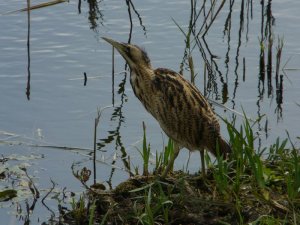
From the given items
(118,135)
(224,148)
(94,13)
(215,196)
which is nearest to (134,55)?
(224,148)

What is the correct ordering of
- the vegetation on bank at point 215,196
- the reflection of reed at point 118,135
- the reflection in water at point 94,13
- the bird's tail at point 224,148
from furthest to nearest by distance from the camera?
the reflection in water at point 94,13
the reflection of reed at point 118,135
the bird's tail at point 224,148
the vegetation on bank at point 215,196

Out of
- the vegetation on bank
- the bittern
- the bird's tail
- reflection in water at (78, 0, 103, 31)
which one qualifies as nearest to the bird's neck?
the bittern

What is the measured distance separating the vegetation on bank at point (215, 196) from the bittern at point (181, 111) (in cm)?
20

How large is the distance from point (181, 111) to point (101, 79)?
2.66 metres

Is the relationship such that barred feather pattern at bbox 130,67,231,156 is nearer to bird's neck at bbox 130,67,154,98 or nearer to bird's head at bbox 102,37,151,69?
bird's neck at bbox 130,67,154,98

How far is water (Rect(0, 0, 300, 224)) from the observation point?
7836mm

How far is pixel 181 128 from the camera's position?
6559mm

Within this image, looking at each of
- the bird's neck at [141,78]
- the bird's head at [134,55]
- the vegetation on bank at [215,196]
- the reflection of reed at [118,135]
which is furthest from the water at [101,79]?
the bird's head at [134,55]

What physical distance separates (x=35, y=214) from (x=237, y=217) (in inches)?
63.5

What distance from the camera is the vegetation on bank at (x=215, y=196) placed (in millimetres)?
5863

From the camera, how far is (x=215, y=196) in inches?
241

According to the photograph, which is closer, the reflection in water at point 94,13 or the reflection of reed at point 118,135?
the reflection of reed at point 118,135

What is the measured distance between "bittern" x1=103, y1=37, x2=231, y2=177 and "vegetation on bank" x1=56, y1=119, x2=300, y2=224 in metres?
0.20

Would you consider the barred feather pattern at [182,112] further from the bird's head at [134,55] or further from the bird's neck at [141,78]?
the bird's head at [134,55]
